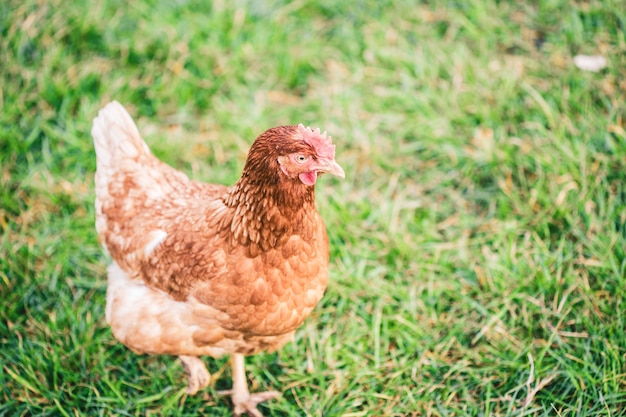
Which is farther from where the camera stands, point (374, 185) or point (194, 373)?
point (374, 185)

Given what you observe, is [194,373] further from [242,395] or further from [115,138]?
[115,138]

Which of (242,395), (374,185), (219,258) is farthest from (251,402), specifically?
(374,185)

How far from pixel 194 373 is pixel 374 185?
1.70 meters

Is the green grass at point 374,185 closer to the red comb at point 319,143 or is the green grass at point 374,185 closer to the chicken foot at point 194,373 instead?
the chicken foot at point 194,373

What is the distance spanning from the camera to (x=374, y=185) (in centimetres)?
385

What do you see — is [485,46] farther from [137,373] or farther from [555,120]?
[137,373]

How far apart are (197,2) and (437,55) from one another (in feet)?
6.51

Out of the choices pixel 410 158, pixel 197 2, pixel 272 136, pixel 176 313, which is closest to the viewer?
pixel 272 136

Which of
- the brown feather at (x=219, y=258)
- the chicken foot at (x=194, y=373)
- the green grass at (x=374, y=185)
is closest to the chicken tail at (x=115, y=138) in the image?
the brown feather at (x=219, y=258)

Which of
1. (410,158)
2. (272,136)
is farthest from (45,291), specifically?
(410,158)

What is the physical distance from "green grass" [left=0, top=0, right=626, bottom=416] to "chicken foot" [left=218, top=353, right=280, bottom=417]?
0.28 ft

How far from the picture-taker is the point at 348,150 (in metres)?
4.07

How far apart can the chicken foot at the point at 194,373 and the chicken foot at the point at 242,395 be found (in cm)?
15

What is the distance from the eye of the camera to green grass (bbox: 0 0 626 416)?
116 inches
